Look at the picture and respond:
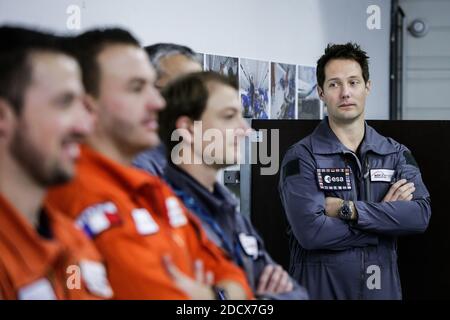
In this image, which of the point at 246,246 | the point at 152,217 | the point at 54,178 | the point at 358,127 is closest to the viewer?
the point at 54,178

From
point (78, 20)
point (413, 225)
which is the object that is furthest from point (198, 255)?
point (413, 225)

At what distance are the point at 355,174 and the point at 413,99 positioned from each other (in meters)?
2.31

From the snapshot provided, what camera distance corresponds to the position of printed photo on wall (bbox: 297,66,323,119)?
2.03 meters

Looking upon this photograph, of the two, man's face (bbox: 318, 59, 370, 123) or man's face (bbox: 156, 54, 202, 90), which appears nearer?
man's face (bbox: 156, 54, 202, 90)

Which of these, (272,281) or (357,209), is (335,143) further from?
(272,281)

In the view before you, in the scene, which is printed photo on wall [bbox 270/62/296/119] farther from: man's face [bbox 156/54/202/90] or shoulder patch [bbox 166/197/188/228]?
shoulder patch [bbox 166/197/188/228]

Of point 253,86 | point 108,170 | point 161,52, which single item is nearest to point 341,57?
point 253,86

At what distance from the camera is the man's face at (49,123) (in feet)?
3.33

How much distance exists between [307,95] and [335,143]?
0.27 m

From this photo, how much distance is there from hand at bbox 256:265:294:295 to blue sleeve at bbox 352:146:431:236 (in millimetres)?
563

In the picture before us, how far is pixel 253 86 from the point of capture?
5.87 feet

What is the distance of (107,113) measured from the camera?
1.12 meters

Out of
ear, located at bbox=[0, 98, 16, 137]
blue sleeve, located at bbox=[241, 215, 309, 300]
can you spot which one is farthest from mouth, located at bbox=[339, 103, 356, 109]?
ear, located at bbox=[0, 98, 16, 137]
